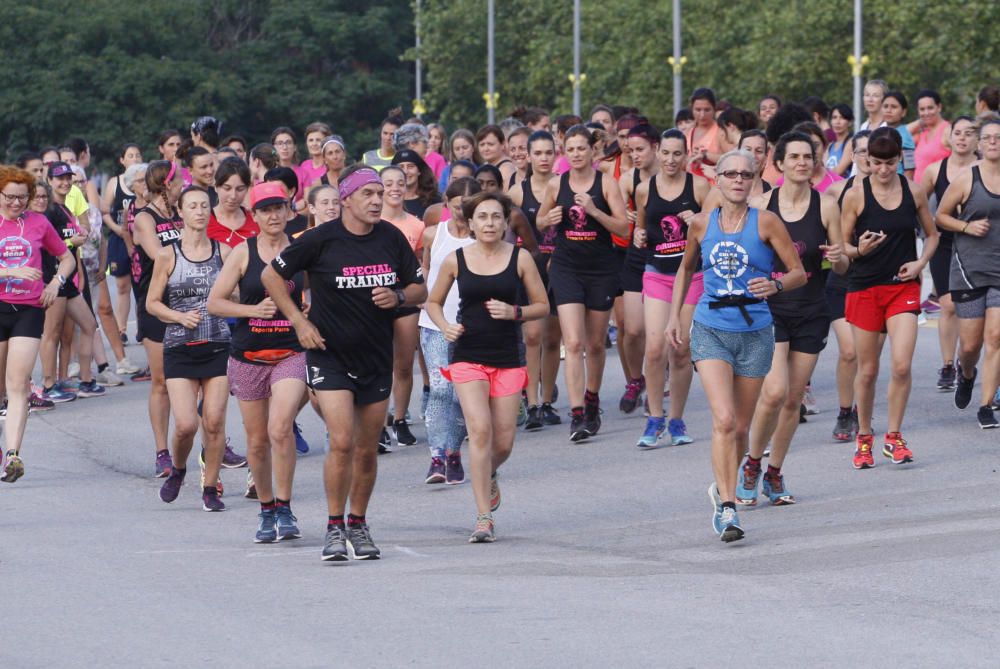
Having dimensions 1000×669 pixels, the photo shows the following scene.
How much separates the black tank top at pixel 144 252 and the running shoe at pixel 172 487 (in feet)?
5.30

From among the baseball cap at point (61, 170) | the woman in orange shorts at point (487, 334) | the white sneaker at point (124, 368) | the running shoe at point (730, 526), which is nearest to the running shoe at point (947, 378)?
the woman in orange shorts at point (487, 334)

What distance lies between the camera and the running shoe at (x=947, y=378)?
14641mm

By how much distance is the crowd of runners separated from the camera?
30.5 feet

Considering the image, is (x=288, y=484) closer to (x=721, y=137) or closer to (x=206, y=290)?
(x=206, y=290)

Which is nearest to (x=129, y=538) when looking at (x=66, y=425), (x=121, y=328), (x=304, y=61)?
(x=66, y=425)

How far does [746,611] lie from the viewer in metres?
7.65

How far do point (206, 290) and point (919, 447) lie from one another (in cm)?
468

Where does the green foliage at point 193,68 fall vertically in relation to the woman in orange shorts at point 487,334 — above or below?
above

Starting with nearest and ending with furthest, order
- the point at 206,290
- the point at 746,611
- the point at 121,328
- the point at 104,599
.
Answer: the point at 746,611 → the point at 104,599 → the point at 206,290 → the point at 121,328

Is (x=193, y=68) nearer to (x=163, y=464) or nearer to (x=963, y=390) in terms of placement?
(x=163, y=464)

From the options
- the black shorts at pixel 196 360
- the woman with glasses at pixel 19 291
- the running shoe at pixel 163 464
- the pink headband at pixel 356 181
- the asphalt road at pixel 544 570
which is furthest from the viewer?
the running shoe at pixel 163 464

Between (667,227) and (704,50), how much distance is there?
3886 centimetres

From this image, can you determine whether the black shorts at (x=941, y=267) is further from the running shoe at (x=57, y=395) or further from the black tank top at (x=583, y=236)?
the running shoe at (x=57, y=395)

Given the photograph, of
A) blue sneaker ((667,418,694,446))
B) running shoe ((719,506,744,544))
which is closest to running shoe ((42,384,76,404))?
blue sneaker ((667,418,694,446))
